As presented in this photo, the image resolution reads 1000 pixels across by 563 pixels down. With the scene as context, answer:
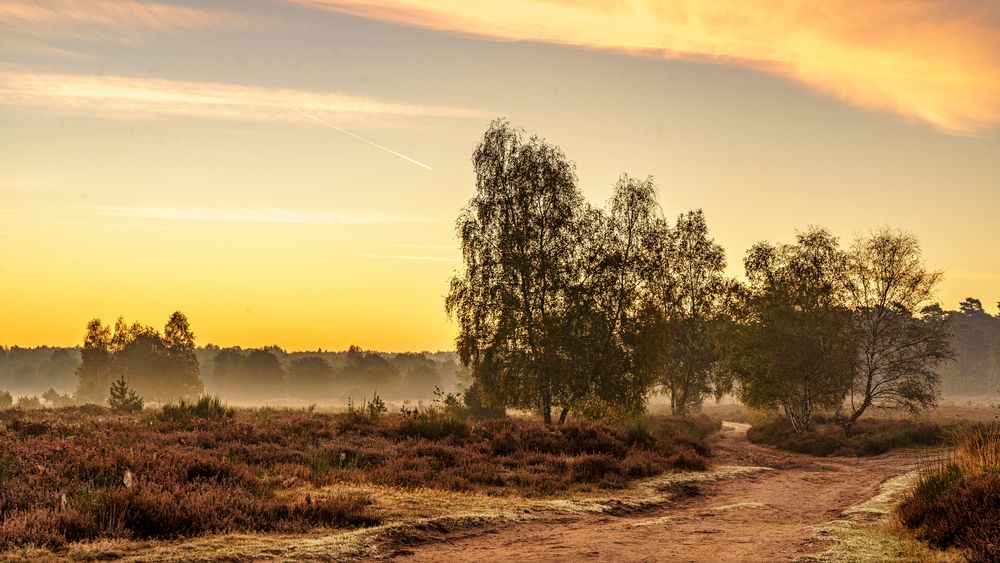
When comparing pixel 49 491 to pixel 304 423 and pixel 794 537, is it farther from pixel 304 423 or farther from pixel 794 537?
pixel 794 537

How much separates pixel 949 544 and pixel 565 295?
23809 millimetres

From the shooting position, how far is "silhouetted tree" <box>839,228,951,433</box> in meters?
36.6

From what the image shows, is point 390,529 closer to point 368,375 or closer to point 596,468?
point 596,468

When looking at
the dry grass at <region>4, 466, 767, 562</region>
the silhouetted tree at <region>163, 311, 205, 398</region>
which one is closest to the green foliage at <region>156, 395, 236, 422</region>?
the dry grass at <region>4, 466, 767, 562</region>

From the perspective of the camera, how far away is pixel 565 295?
111 feet

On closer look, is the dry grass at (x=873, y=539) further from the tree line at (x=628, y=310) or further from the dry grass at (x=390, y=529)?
the tree line at (x=628, y=310)

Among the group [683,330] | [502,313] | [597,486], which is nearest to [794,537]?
[597,486]

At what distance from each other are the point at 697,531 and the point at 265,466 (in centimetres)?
1065

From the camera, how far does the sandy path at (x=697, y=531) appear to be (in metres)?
10.5

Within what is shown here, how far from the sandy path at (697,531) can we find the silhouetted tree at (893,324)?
1826cm

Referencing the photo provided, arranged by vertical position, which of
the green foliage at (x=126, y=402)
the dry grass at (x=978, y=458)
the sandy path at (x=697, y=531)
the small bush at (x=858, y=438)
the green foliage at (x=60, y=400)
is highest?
the dry grass at (x=978, y=458)

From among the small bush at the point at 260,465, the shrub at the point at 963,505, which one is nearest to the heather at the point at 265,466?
the small bush at the point at 260,465

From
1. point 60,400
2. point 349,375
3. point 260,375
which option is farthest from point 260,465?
point 349,375

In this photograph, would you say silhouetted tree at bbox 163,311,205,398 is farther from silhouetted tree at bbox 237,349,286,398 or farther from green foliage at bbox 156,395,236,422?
green foliage at bbox 156,395,236,422
